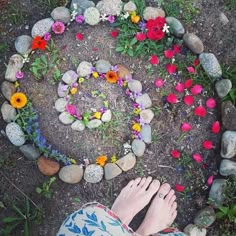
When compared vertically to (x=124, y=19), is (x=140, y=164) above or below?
below

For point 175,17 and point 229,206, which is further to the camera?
point 175,17

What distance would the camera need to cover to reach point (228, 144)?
9.93 feet

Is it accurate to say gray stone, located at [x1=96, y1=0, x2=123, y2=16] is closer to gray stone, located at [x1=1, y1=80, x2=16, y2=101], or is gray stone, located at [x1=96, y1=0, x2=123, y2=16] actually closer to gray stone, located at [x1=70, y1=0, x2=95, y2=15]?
gray stone, located at [x1=70, y1=0, x2=95, y2=15]

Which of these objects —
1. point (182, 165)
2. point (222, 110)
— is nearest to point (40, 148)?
point (182, 165)

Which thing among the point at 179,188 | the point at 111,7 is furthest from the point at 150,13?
the point at 179,188

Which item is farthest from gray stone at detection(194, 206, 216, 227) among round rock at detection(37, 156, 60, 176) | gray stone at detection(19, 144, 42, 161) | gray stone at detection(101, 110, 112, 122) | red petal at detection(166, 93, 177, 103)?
gray stone at detection(19, 144, 42, 161)

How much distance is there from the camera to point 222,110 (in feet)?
10.2

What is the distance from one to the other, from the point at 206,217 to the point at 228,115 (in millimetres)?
669

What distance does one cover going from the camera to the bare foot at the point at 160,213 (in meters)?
3.03

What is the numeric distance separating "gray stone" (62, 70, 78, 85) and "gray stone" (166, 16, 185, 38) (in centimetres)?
72

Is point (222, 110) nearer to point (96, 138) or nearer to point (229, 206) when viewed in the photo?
point (229, 206)

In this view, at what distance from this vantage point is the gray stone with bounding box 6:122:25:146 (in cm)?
306

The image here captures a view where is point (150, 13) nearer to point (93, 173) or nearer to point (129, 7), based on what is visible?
point (129, 7)

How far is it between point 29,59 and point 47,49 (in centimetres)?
14
